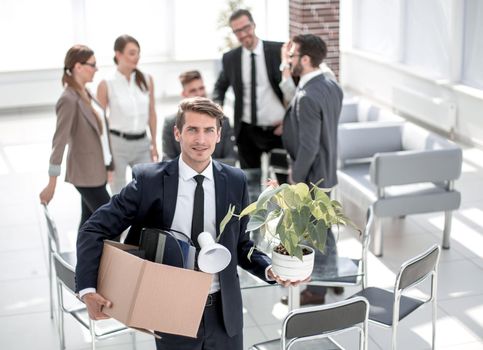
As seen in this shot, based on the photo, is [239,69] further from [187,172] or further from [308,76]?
[187,172]

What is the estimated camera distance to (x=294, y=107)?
5746 mm

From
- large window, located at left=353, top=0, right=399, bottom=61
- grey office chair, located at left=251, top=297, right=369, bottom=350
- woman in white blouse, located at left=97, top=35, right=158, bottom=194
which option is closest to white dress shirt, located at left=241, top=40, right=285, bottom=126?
woman in white blouse, located at left=97, top=35, right=158, bottom=194

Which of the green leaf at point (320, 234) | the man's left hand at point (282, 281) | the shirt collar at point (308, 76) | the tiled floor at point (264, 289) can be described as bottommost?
the tiled floor at point (264, 289)

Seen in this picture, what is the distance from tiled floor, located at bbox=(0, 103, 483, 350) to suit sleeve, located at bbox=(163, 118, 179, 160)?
120 centimetres

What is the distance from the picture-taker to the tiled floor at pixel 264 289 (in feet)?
17.6

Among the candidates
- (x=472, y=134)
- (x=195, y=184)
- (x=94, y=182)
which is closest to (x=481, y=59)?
(x=472, y=134)

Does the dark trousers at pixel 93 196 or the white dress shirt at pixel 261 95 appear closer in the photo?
the dark trousers at pixel 93 196

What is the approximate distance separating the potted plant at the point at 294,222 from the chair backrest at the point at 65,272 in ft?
4.53

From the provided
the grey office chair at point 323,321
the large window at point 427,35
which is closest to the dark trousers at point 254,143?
the grey office chair at point 323,321

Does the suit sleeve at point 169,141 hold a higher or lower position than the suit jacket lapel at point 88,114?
lower

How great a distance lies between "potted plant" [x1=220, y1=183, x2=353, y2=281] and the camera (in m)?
3.35

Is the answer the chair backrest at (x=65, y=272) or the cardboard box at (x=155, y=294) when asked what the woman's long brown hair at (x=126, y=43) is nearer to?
the chair backrest at (x=65, y=272)

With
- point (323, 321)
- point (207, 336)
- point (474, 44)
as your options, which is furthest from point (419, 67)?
point (207, 336)

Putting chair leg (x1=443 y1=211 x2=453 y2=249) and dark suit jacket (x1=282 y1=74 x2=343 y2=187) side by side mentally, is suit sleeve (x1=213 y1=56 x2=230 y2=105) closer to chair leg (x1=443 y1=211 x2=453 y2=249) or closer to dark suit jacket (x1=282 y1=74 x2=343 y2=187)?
dark suit jacket (x1=282 y1=74 x2=343 y2=187)
